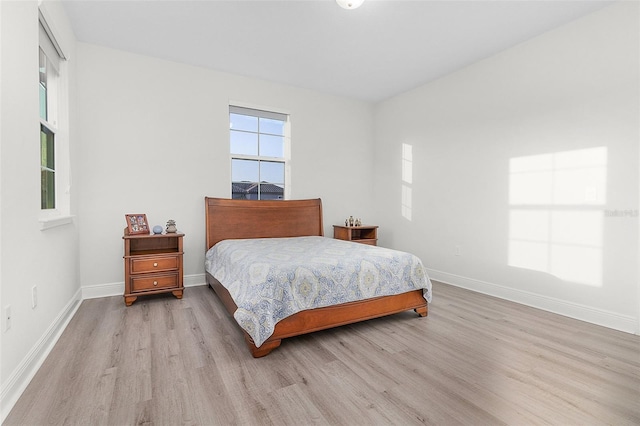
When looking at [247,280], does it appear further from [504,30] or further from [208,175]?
[504,30]

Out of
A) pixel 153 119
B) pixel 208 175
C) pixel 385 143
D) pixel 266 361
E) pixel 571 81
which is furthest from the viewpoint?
pixel 385 143

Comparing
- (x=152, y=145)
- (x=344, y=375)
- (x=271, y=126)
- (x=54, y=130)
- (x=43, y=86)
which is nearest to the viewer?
(x=344, y=375)

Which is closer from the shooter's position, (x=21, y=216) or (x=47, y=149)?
(x=21, y=216)

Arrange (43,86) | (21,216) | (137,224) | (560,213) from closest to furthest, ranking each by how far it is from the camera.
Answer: (21,216) → (43,86) → (560,213) → (137,224)

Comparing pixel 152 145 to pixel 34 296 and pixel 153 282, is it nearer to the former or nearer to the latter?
pixel 153 282

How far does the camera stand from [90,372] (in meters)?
1.79

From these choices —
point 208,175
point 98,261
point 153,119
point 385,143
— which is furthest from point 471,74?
point 98,261

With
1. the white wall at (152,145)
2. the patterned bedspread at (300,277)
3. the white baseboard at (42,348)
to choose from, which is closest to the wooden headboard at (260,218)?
the white wall at (152,145)

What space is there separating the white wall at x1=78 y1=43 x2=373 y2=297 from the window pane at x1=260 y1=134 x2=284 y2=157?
193mm

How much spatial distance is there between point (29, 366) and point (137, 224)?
172 cm

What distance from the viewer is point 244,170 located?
4.19 m

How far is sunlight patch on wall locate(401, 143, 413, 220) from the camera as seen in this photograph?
4.49 metres

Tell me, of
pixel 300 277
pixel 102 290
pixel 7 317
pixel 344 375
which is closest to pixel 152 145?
pixel 102 290

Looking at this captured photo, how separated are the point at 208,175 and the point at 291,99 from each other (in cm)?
161
